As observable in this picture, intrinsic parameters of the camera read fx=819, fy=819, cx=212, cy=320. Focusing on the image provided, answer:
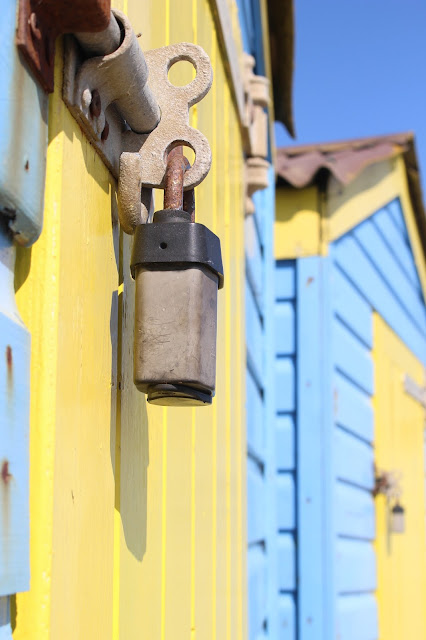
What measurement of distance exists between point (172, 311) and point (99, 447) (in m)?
0.14

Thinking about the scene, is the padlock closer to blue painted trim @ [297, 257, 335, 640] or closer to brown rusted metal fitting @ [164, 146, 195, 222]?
brown rusted metal fitting @ [164, 146, 195, 222]

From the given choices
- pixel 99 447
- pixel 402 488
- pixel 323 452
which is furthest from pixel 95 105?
pixel 402 488

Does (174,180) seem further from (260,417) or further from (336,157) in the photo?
(336,157)

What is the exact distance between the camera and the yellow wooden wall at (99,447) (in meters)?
0.59

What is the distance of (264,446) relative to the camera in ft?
9.10

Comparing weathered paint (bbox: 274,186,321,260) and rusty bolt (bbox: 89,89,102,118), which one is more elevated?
weathered paint (bbox: 274,186,321,260)

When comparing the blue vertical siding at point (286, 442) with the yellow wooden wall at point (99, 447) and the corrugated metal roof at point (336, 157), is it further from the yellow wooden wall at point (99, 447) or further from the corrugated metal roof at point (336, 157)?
the yellow wooden wall at point (99, 447)

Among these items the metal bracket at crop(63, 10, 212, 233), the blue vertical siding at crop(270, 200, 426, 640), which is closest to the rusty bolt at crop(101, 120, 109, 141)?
the metal bracket at crop(63, 10, 212, 233)

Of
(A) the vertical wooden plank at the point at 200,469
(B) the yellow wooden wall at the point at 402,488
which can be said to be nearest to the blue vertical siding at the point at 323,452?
(B) the yellow wooden wall at the point at 402,488

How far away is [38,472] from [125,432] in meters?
0.24

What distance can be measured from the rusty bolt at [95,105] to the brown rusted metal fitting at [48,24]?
79 millimetres

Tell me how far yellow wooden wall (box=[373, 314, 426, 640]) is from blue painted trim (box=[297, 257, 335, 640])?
94 cm

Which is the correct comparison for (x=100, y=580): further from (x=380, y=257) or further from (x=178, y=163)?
(x=380, y=257)

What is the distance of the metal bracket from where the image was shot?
68cm
